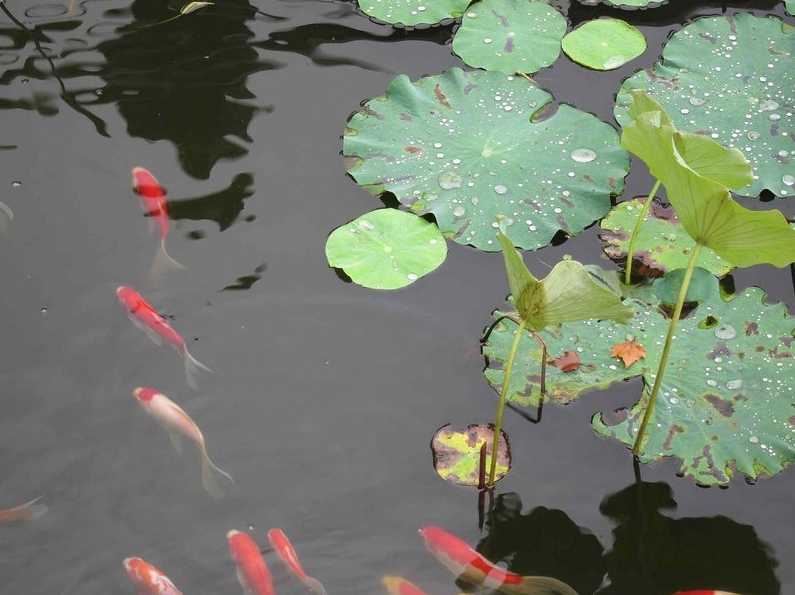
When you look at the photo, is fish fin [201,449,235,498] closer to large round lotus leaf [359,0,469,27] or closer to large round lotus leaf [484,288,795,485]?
large round lotus leaf [484,288,795,485]

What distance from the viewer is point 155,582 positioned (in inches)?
105

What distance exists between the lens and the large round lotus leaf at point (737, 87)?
336 cm

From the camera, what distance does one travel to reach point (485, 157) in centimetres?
335

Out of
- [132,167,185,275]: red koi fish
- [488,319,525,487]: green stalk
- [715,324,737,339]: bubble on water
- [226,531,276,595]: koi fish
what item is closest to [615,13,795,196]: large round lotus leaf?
[715,324,737,339]: bubble on water

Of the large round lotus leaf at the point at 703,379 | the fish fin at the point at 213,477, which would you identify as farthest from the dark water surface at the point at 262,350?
the large round lotus leaf at the point at 703,379

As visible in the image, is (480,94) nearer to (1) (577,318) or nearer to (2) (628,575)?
(1) (577,318)

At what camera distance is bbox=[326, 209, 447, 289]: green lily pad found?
3219mm

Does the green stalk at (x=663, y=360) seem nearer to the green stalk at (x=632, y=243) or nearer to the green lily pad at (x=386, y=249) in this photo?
the green stalk at (x=632, y=243)

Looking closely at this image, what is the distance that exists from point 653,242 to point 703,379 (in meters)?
0.61

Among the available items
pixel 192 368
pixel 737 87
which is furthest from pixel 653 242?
pixel 192 368

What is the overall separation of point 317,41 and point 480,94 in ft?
2.81

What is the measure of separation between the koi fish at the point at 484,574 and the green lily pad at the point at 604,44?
204cm

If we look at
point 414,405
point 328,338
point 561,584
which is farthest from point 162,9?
point 561,584

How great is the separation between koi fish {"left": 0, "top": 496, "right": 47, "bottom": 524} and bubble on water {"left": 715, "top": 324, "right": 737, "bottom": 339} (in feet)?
6.71
